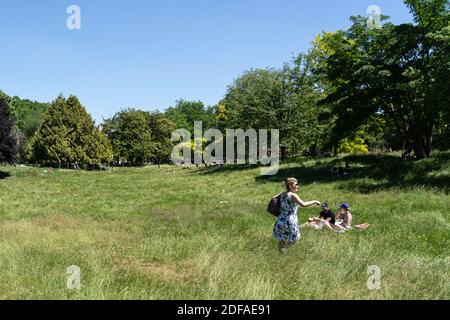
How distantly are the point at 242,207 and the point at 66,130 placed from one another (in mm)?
59866

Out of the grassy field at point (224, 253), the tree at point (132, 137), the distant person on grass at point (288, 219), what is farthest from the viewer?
the tree at point (132, 137)

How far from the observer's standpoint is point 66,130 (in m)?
71.8

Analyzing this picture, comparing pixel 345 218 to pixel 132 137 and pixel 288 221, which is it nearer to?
pixel 288 221

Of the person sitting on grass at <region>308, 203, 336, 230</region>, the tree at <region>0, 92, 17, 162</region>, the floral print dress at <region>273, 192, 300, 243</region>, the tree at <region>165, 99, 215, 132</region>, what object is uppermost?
the tree at <region>165, 99, 215, 132</region>

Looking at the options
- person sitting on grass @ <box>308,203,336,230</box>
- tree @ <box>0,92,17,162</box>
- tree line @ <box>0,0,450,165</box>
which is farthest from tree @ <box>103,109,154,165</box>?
person sitting on grass @ <box>308,203,336,230</box>

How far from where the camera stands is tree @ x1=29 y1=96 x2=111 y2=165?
70500 millimetres

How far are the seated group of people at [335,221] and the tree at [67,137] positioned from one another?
62894 mm

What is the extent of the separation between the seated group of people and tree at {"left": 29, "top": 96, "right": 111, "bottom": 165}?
206 feet

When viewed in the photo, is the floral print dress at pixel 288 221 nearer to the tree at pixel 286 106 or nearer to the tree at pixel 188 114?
the tree at pixel 286 106

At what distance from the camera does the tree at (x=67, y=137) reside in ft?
231

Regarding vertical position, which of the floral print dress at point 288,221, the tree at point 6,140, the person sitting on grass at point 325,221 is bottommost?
the person sitting on grass at point 325,221

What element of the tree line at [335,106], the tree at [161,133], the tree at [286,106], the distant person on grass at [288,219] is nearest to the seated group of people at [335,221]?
the distant person on grass at [288,219]

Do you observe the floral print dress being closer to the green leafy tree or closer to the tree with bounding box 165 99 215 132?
the green leafy tree
